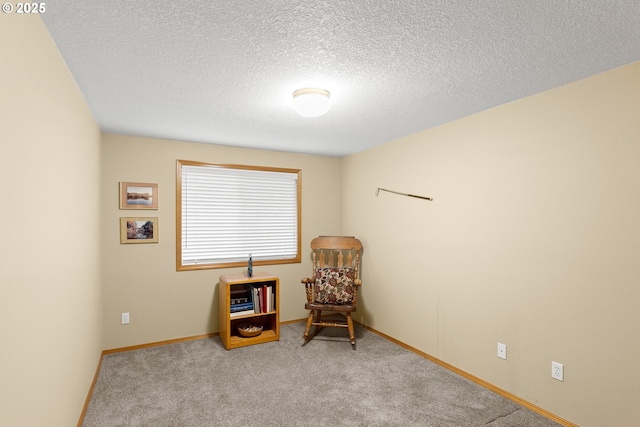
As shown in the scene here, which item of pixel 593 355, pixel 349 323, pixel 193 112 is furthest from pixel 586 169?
pixel 193 112

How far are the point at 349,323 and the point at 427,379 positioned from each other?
108 centimetres

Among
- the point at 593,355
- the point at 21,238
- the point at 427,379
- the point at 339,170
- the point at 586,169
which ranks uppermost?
the point at 339,170

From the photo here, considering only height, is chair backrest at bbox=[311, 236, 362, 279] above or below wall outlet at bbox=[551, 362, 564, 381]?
above

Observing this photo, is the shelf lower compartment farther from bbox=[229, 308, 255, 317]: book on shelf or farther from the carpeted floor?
bbox=[229, 308, 255, 317]: book on shelf

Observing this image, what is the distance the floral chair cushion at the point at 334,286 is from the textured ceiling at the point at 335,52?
192cm

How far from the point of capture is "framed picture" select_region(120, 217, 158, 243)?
368 centimetres

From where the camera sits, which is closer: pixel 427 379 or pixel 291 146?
pixel 427 379

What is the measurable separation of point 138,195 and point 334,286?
2423 millimetres

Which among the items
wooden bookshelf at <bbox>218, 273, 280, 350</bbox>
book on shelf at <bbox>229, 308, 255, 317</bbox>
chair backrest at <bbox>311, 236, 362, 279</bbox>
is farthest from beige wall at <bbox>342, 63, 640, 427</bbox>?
book on shelf at <bbox>229, 308, 255, 317</bbox>

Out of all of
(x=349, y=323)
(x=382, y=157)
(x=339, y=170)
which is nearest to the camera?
(x=349, y=323)

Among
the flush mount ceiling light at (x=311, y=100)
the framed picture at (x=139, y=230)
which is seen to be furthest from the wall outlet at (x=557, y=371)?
the framed picture at (x=139, y=230)

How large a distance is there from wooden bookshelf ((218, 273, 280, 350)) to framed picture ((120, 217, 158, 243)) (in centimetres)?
92

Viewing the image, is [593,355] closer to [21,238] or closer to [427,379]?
[427,379]

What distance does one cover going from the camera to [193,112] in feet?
9.63
